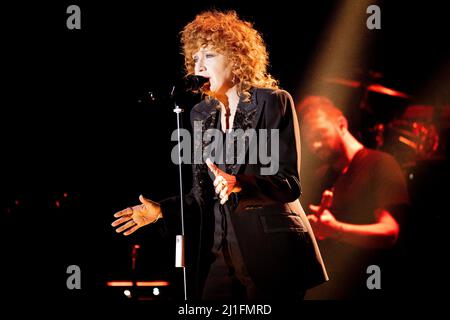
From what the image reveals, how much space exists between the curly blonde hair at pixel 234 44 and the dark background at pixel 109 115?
1.35 meters

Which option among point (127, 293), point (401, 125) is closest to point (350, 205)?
point (401, 125)

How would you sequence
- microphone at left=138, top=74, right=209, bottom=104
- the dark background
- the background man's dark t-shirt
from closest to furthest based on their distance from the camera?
microphone at left=138, top=74, right=209, bottom=104, the dark background, the background man's dark t-shirt

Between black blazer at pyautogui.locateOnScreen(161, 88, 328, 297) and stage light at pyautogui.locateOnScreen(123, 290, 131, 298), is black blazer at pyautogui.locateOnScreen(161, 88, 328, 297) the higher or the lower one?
the higher one

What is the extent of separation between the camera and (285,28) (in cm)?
438

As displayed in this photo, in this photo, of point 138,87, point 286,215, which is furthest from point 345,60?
point 286,215

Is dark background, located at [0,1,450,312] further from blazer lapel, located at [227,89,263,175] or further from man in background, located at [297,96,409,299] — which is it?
blazer lapel, located at [227,89,263,175]

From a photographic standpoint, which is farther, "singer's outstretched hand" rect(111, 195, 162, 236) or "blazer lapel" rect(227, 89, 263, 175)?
"singer's outstretched hand" rect(111, 195, 162, 236)

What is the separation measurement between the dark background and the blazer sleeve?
5.59ft

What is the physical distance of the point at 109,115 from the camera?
14.8 feet

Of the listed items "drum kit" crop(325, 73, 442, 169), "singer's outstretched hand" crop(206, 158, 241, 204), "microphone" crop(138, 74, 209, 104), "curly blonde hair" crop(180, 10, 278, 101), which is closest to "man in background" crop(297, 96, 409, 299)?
"drum kit" crop(325, 73, 442, 169)

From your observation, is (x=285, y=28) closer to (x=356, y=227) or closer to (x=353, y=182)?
(x=353, y=182)

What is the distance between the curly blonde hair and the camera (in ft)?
8.93

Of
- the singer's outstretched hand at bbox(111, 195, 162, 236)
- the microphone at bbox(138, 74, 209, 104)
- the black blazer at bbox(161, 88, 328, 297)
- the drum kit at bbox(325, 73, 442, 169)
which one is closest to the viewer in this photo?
the black blazer at bbox(161, 88, 328, 297)
